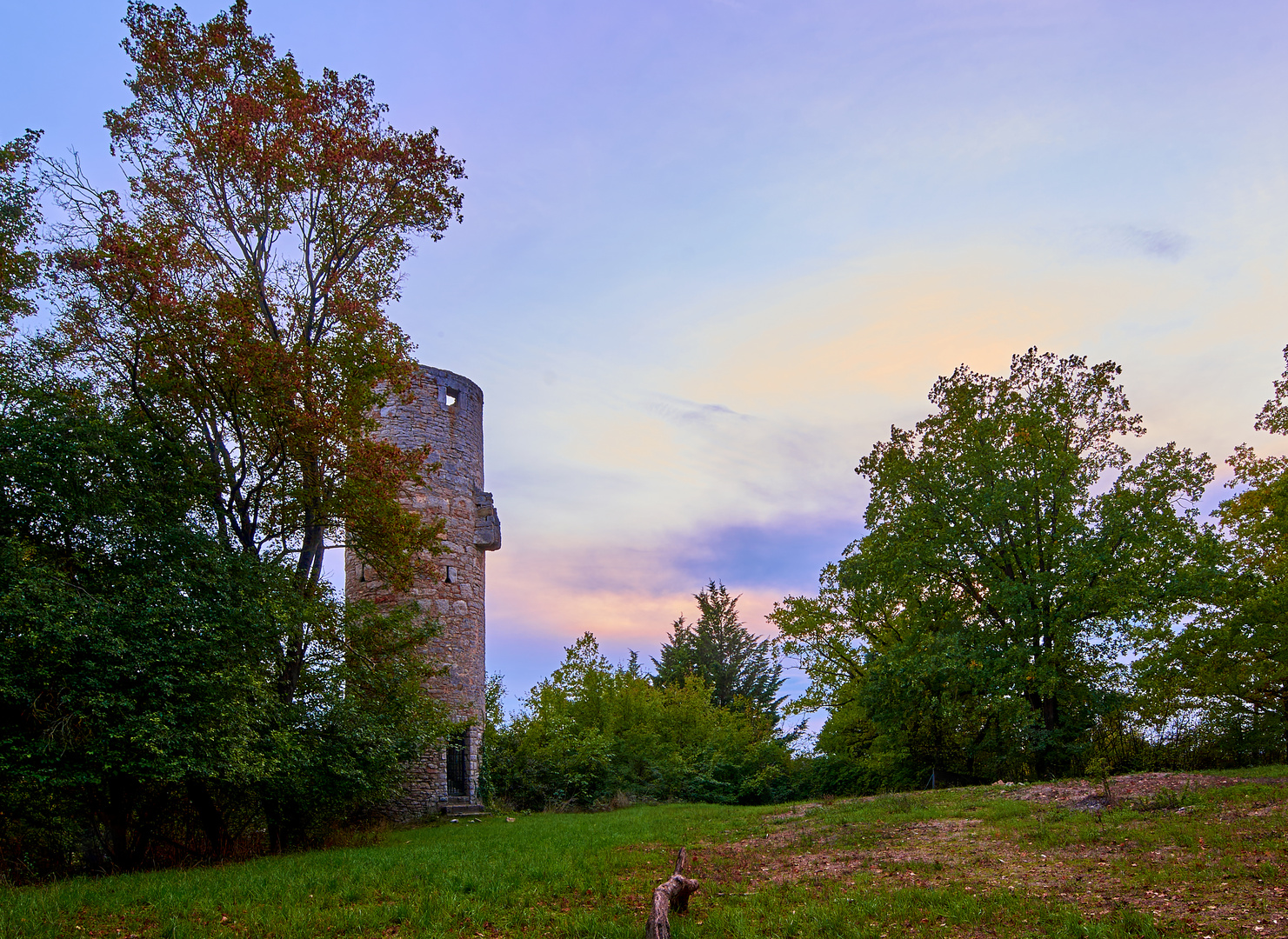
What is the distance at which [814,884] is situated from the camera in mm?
8750

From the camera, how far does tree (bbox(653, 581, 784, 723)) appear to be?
44969 mm

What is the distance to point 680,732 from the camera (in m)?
29.1

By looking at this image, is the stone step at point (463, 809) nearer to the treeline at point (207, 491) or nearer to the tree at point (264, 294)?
the treeline at point (207, 491)

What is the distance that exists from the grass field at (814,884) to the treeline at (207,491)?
5.63ft

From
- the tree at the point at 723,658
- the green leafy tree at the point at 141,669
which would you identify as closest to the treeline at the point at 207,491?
the green leafy tree at the point at 141,669

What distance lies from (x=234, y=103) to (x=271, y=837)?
12617mm

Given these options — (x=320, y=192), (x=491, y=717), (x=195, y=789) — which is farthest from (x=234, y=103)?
(x=491, y=717)

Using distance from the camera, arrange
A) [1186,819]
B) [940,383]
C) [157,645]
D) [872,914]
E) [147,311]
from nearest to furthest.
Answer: [872,914]
[1186,819]
[157,645]
[147,311]
[940,383]

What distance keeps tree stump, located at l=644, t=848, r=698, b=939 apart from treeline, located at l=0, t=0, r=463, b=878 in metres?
6.39

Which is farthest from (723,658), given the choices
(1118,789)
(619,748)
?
(1118,789)

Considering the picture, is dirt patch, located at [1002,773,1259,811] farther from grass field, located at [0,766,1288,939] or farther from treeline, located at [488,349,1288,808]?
treeline, located at [488,349,1288,808]

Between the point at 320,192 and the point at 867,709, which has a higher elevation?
the point at 320,192

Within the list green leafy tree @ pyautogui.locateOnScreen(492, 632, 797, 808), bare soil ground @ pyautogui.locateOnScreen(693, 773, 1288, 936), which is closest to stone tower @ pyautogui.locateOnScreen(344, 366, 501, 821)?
green leafy tree @ pyautogui.locateOnScreen(492, 632, 797, 808)

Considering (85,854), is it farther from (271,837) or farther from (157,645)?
(157,645)
